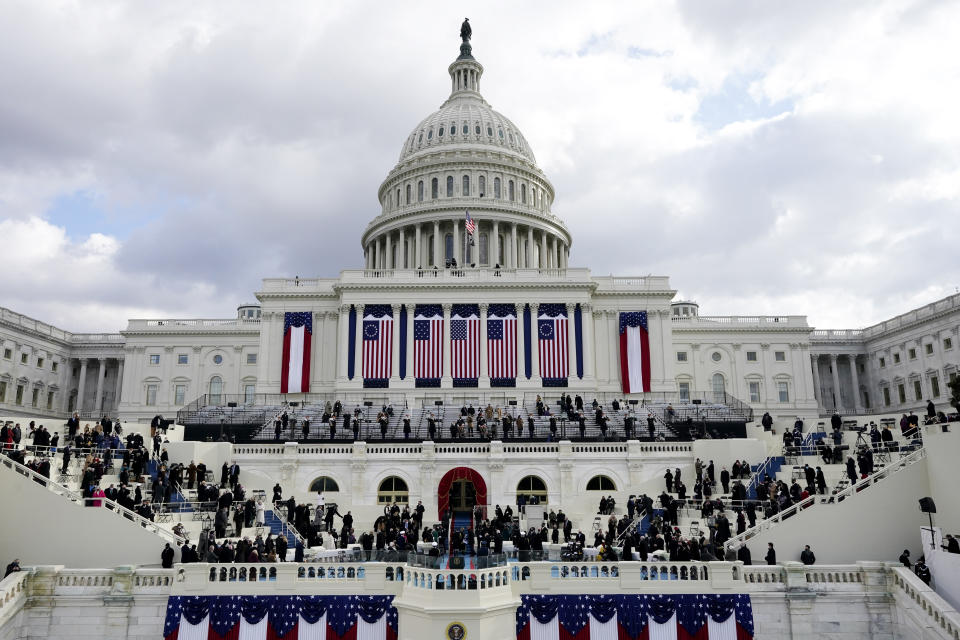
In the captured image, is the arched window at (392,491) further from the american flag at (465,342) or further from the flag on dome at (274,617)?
the american flag at (465,342)

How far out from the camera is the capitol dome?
287 ft

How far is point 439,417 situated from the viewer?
49.9 meters

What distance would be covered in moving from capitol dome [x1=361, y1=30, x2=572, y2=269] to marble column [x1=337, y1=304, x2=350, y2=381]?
1816 cm

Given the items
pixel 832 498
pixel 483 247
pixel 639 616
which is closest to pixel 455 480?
pixel 639 616

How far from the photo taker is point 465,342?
66.1m

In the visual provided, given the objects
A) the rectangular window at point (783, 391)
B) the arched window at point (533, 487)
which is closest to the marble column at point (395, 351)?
the arched window at point (533, 487)

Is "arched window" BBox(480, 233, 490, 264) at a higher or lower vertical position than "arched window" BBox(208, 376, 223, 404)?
higher

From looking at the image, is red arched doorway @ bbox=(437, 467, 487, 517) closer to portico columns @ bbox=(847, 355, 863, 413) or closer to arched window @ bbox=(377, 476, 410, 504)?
arched window @ bbox=(377, 476, 410, 504)

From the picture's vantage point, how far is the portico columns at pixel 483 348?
6444 centimetres

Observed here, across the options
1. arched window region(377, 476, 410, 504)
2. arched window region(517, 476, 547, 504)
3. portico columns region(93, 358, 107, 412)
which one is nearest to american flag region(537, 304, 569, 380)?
arched window region(517, 476, 547, 504)

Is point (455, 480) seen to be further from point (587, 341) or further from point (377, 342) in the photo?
point (587, 341)

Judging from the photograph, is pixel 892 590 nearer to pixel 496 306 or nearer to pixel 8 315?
pixel 496 306

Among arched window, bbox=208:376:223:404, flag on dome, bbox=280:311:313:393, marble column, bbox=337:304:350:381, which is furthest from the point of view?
arched window, bbox=208:376:223:404

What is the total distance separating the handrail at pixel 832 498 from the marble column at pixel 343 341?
43899mm
